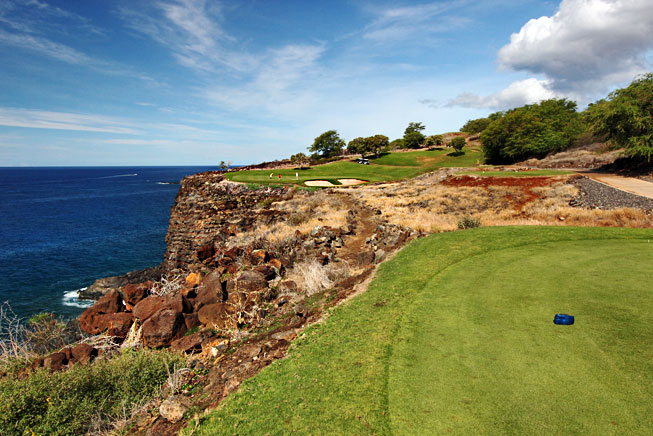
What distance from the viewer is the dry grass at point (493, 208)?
48.8 feet

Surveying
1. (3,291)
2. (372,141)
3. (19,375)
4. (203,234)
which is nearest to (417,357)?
(19,375)

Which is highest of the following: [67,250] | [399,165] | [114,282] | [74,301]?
[399,165]

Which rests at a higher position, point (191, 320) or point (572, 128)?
point (572, 128)

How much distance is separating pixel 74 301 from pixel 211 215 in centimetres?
1314

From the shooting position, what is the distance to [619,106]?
2753 centimetres

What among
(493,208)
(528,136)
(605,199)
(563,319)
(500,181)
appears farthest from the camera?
(528,136)

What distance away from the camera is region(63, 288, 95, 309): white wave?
75.6 ft

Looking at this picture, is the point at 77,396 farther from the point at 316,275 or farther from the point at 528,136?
the point at 528,136

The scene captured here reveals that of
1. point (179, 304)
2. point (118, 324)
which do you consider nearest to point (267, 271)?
point (179, 304)

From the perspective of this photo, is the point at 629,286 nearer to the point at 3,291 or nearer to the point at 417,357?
the point at 417,357

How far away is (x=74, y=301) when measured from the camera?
2378cm

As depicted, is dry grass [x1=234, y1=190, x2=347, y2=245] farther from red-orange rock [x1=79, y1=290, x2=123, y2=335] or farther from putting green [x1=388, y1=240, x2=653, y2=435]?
putting green [x1=388, y1=240, x2=653, y2=435]

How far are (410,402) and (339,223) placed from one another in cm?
1702

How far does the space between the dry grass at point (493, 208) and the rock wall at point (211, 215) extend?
10.7m
